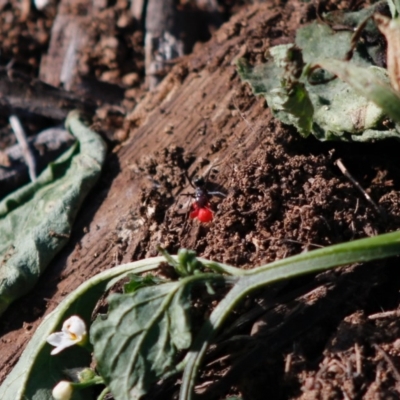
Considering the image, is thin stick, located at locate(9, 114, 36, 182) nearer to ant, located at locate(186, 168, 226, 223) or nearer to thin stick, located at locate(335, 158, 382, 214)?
ant, located at locate(186, 168, 226, 223)

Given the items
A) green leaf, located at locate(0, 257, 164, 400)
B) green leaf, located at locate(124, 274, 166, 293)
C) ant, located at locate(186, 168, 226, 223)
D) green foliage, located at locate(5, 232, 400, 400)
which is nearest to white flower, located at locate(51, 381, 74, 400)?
green leaf, located at locate(0, 257, 164, 400)

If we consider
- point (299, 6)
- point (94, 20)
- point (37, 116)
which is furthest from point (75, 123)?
point (299, 6)

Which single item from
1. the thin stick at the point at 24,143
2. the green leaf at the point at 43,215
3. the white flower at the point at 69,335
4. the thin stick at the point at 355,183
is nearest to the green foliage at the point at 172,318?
the white flower at the point at 69,335

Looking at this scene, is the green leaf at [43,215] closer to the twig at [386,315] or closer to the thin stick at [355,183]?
the thin stick at [355,183]

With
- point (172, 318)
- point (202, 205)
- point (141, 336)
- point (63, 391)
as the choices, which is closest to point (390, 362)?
point (172, 318)

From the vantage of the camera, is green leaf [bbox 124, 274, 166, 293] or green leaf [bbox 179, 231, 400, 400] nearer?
green leaf [bbox 179, 231, 400, 400]

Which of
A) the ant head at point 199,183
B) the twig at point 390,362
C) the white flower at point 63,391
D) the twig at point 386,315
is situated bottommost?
the twig at point 390,362
